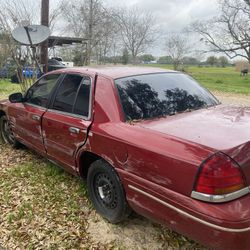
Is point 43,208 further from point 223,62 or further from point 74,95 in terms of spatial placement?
point 223,62

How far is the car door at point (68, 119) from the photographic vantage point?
132 inches

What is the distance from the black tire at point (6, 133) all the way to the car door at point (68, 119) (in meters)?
1.53

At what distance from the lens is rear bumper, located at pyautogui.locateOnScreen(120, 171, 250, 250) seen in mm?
2096

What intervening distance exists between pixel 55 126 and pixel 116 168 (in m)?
1.23

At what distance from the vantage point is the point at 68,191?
394 cm

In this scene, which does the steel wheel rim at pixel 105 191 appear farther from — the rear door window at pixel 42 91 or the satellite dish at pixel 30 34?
the satellite dish at pixel 30 34

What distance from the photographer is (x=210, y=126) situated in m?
2.67

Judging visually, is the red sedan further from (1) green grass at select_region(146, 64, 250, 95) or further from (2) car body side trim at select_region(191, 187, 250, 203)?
(1) green grass at select_region(146, 64, 250, 95)

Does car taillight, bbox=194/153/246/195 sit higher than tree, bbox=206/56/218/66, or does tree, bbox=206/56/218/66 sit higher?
car taillight, bbox=194/153/246/195

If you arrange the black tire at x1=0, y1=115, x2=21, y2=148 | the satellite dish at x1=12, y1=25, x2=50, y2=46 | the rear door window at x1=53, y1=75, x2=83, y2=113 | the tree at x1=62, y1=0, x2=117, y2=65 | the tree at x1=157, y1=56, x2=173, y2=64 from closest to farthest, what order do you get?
the rear door window at x1=53, y1=75, x2=83, y2=113, the black tire at x1=0, y1=115, x2=21, y2=148, the satellite dish at x1=12, y1=25, x2=50, y2=46, the tree at x1=62, y1=0, x2=117, y2=65, the tree at x1=157, y1=56, x2=173, y2=64

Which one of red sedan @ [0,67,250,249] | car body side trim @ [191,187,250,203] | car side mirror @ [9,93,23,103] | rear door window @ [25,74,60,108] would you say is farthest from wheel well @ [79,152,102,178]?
car side mirror @ [9,93,23,103]

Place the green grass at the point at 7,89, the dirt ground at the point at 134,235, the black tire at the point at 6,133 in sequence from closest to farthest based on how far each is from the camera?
1. the dirt ground at the point at 134,235
2. the black tire at the point at 6,133
3. the green grass at the point at 7,89

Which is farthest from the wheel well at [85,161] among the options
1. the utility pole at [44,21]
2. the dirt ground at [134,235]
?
the utility pole at [44,21]

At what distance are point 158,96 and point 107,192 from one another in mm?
1131
